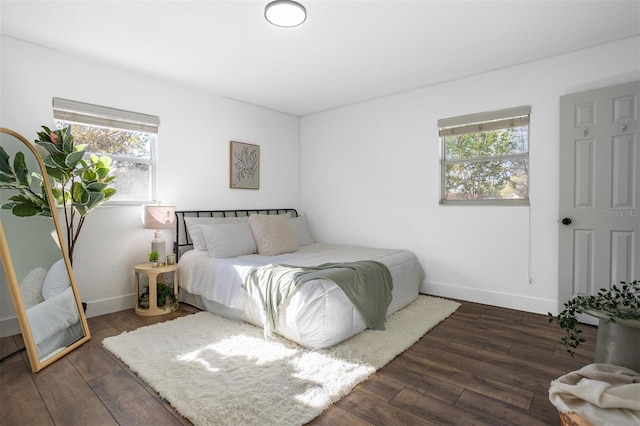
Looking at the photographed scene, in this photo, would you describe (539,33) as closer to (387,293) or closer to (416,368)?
(387,293)

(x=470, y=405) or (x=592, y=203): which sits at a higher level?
(x=592, y=203)

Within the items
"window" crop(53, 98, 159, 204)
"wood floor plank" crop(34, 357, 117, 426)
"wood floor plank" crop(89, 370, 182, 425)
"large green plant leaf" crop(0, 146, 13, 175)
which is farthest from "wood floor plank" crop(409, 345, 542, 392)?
"large green plant leaf" crop(0, 146, 13, 175)

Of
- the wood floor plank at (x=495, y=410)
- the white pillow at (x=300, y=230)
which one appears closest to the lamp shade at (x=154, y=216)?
the white pillow at (x=300, y=230)

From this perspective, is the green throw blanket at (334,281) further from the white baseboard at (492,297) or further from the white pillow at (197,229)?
the white baseboard at (492,297)

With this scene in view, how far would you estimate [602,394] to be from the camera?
1.21m

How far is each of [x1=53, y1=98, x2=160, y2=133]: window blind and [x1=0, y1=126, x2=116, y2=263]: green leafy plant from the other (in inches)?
10.8

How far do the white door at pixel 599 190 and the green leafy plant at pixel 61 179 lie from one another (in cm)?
428

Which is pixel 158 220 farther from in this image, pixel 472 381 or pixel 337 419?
pixel 472 381

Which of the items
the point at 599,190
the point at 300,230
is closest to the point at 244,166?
the point at 300,230

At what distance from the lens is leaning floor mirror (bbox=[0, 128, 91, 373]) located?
7.20 feet

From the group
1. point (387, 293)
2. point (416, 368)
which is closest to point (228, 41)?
point (387, 293)

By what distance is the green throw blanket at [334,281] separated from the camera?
259 centimetres

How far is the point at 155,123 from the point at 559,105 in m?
4.18

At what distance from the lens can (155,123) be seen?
11.9ft
